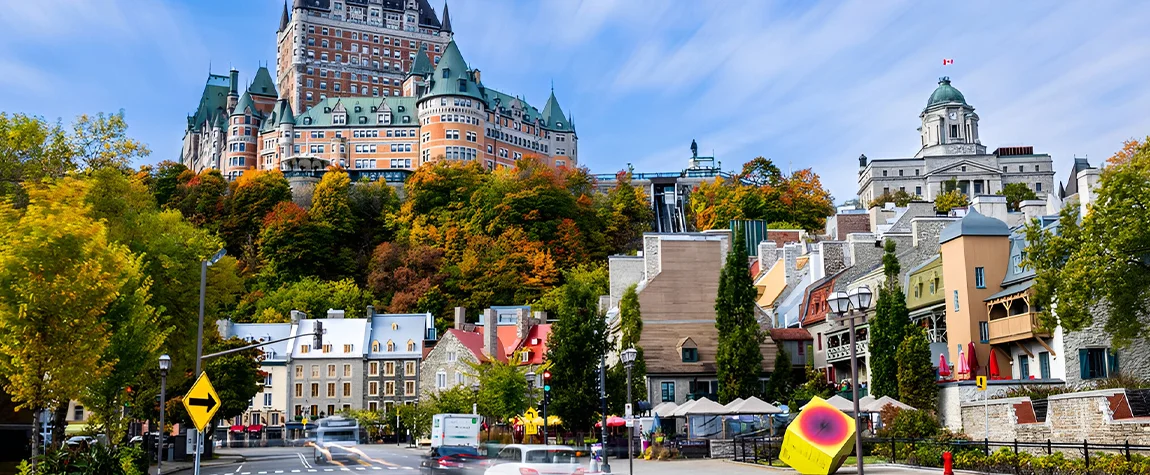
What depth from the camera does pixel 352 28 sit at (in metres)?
186

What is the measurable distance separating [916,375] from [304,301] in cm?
7504

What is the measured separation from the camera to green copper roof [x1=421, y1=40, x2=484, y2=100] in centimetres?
16200

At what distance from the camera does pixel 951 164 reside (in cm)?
14900

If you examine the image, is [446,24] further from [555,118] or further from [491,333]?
[491,333]

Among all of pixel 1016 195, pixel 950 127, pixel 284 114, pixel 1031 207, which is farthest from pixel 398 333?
pixel 950 127

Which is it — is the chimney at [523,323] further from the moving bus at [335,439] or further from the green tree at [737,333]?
the green tree at [737,333]

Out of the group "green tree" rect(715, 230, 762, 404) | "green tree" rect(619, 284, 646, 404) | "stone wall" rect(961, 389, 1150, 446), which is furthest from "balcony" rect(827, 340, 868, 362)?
"stone wall" rect(961, 389, 1150, 446)

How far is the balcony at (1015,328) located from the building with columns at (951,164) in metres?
101

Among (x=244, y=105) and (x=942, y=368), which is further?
(x=244, y=105)

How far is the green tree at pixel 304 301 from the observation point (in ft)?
351

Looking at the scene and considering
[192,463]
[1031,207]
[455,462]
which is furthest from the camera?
[1031,207]

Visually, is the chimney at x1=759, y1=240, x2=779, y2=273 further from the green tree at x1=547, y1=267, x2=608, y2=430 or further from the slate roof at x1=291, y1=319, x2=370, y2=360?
the slate roof at x1=291, y1=319, x2=370, y2=360

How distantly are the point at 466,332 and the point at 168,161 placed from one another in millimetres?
59682

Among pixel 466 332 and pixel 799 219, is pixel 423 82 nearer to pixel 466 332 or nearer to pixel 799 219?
pixel 799 219
